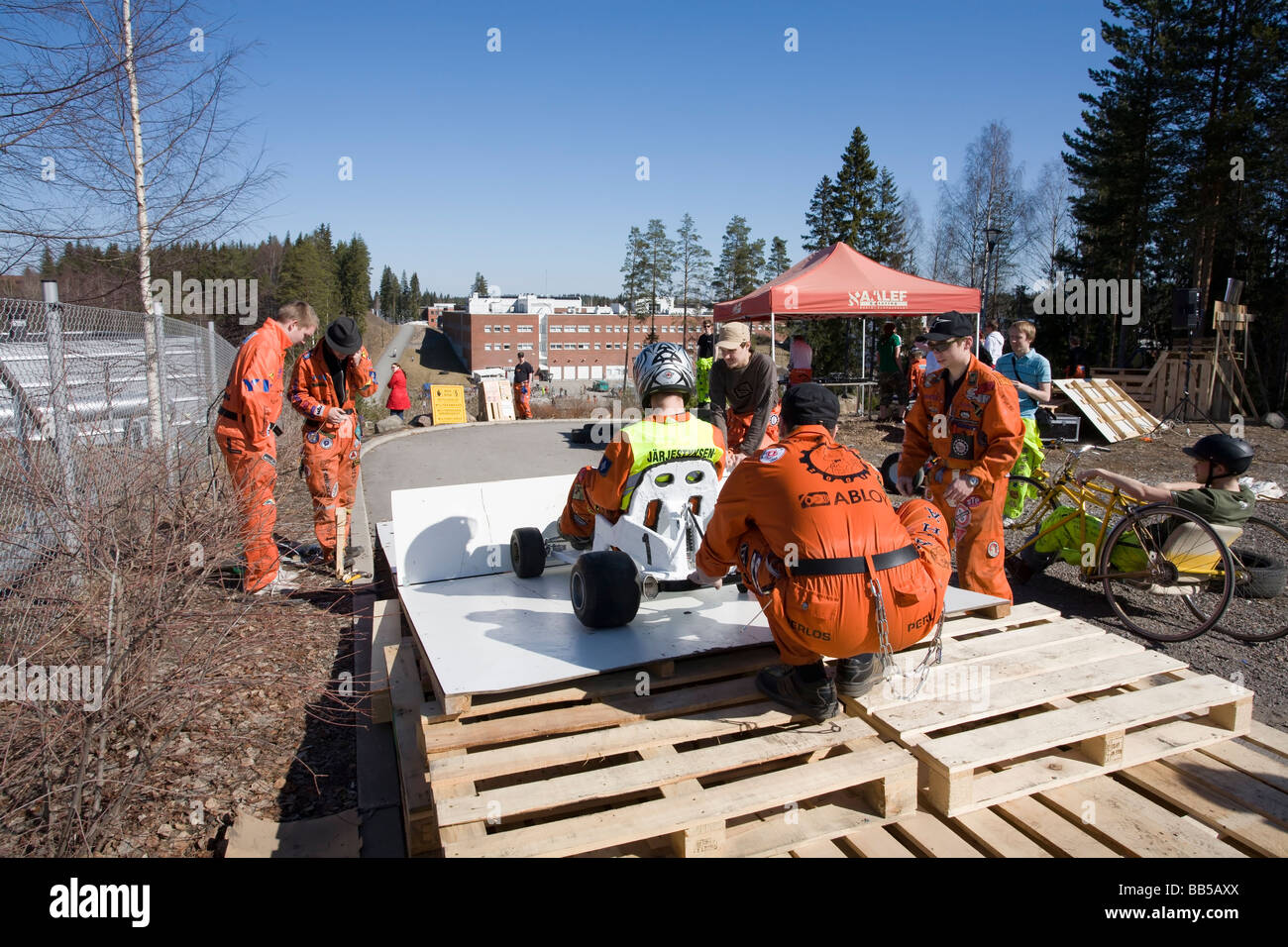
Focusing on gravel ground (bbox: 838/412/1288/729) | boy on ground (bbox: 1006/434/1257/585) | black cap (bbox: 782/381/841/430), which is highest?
black cap (bbox: 782/381/841/430)

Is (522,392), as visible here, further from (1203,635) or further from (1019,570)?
(1203,635)

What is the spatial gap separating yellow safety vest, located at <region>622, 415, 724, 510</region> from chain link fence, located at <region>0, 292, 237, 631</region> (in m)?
2.33

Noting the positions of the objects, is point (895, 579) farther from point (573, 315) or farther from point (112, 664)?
point (573, 315)

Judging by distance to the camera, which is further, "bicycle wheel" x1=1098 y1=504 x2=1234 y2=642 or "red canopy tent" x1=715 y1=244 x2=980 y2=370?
"red canopy tent" x1=715 y1=244 x2=980 y2=370

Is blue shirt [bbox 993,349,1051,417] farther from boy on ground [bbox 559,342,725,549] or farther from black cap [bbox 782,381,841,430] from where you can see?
black cap [bbox 782,381,841,430]

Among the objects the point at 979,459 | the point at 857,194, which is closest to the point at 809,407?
the point at 979,459

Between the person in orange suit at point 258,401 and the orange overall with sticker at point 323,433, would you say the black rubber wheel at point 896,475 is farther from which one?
the person in orange suit at point 258,401

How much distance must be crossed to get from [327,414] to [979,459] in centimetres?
511

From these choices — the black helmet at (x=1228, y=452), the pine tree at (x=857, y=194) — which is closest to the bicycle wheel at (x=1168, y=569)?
the black helmet at (x=1228, y=452)

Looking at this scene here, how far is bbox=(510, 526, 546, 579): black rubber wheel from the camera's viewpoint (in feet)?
16.1

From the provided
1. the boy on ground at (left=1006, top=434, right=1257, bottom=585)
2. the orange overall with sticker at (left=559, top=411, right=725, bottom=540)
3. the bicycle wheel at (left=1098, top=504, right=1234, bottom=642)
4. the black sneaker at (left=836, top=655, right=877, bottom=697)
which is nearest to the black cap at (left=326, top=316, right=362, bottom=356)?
the orange overall with sticker at (left=559, top=411, right=725, bottom=540)

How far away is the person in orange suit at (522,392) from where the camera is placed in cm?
2167

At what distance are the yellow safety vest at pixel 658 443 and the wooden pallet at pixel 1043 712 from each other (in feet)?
5.19
